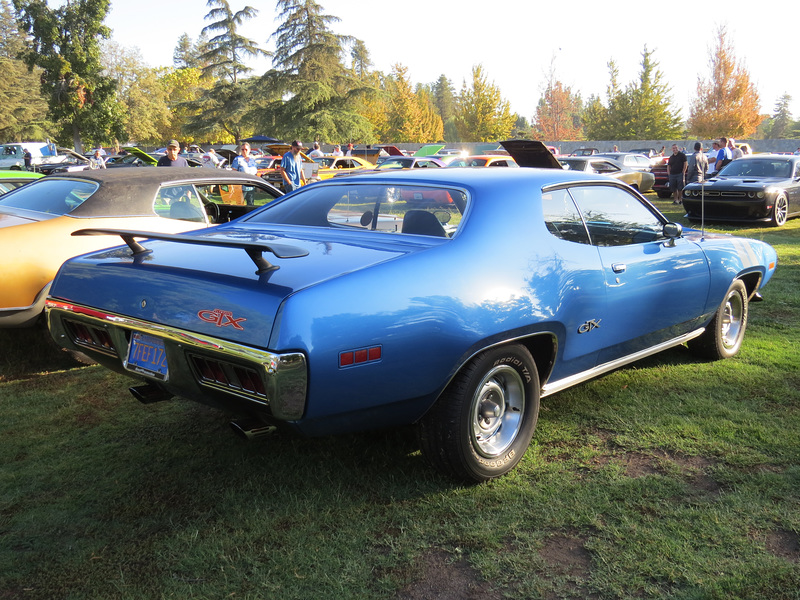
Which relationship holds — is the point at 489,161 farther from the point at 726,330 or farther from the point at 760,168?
the point at 726,330

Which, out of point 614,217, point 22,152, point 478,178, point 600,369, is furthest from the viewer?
point 22,152

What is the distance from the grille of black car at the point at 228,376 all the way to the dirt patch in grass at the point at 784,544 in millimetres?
2024

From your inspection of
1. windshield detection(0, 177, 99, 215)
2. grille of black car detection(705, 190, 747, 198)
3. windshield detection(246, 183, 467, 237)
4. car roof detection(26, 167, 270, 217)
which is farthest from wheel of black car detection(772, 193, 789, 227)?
windshield detection(0, 177, 99, 215)

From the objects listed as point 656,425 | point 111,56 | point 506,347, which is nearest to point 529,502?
point 506,347

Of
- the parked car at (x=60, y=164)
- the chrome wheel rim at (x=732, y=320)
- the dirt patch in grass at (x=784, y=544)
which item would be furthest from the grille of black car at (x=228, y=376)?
the parked car at (x=60, y=164)

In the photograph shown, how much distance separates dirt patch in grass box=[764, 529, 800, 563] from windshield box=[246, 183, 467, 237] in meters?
1.81

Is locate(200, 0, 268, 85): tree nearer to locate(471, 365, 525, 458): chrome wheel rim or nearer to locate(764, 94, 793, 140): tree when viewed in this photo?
locate(471, 365, 525, 458): chrome wheel rim

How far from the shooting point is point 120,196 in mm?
5527

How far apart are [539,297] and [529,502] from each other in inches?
36.4

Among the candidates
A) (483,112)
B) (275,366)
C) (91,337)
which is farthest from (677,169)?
(483,112)

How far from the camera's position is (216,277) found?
2.65 m

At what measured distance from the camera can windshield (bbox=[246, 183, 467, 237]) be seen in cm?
325

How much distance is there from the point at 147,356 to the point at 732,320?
4248mm

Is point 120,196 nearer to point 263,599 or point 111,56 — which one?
point 263,599
